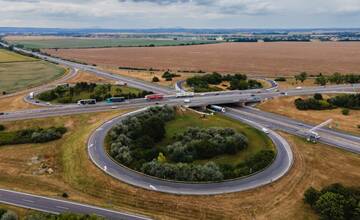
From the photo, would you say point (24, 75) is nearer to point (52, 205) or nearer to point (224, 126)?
point (224, 126)

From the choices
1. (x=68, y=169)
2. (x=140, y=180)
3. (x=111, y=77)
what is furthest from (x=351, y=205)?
(x=111, y=77)

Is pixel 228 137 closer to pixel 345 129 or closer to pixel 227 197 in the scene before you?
pixel 227 197

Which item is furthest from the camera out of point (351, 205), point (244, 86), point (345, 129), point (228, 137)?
point (244, 86)

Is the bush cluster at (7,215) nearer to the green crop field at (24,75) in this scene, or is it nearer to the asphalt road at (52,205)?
the asphalt road at (52,205)

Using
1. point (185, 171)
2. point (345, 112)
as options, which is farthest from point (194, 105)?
point (345, 112)

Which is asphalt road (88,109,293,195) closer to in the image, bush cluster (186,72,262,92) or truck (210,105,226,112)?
truck (210,105,226,112)

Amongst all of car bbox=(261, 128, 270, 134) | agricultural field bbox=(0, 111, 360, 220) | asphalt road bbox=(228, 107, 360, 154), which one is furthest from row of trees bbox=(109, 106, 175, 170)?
asphalt road bbox=(228, 107, 360, 154)
